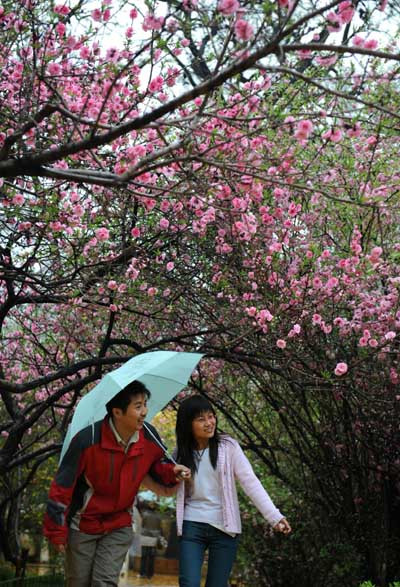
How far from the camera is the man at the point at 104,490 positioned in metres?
5.67

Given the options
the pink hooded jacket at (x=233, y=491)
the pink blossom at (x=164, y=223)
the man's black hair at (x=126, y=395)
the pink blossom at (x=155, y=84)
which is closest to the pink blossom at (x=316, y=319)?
the pink blossom at (x=164, y=223)

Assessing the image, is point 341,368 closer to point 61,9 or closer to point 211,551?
point 211,551

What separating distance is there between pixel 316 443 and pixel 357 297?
2548mm

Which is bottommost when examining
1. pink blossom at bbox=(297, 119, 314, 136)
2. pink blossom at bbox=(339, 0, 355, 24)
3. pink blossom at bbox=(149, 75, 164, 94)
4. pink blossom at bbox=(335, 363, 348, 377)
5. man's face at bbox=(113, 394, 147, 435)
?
man's face at bbox=(113, 394, 147, 435)

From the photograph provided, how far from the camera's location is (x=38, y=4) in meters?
5.96

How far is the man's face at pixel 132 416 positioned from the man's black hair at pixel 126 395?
2 cm

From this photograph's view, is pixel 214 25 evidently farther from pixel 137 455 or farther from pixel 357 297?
pixel 357 297

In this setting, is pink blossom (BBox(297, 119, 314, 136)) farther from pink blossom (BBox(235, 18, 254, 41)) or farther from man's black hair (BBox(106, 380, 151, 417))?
man's black hair (BBox(106, 380, 151, 417))

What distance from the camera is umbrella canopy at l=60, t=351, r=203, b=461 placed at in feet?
18.4

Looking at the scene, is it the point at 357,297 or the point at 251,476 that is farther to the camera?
the point at 357,297

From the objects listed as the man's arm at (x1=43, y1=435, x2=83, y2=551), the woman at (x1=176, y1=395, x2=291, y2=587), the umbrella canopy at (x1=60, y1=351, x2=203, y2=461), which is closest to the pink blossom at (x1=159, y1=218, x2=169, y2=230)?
the umbrella canopy at (x1=60, y1=351, x2=203, y2=461)

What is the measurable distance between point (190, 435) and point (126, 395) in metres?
0.52

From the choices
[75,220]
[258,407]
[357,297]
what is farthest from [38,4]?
[258,407]

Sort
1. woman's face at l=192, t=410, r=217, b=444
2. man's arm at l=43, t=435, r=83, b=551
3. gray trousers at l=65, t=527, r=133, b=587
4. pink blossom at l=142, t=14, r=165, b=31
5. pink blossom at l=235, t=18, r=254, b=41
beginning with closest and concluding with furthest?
pink blossom at l=235, t=18, r=254, b=41 < pink blossom at l=142, t=14, r=165, b=31 < man's arm at l=43, t=435, r=83, b=551 < gray trousers at l=65, t=527, r=133, b=587 < woman's face at l=192, t=410, r=217, b=444
